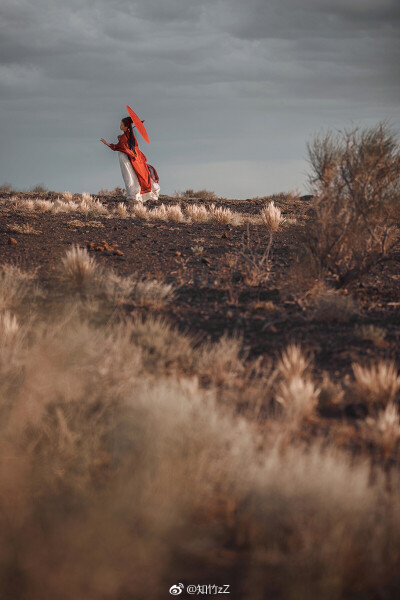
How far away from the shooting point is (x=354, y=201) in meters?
7.84

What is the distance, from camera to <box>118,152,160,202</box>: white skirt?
787 inches

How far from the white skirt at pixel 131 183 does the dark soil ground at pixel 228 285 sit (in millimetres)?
5730

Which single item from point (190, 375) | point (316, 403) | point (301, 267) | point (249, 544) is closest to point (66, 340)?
point (190, 375)

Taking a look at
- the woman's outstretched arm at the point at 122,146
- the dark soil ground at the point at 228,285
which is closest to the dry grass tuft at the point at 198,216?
the dark soil ground at the point at 228,285

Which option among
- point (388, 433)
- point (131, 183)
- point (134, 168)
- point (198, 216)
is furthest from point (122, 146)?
point (388, 433)

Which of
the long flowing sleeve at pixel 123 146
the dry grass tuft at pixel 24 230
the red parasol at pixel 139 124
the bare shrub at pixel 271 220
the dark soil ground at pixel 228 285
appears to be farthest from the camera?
the long flowing sleeve at pixel 123 146

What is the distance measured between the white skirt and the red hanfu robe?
0.19m

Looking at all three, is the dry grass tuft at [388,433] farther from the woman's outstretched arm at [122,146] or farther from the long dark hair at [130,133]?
the long dark hair at [130,133]

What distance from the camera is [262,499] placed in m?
2.74

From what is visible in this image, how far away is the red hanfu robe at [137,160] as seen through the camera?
1956 centimetres

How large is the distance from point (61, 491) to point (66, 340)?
2.20 m

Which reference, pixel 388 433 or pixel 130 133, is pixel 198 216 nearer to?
pixel 130 133

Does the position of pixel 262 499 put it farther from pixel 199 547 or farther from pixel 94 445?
pixel 94 445

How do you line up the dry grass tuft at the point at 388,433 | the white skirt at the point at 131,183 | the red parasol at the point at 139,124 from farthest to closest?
the white skirt at the point at 131,183 < the red parasol at the point at 139,124 < the dry grass tuft at the point at 388,433
